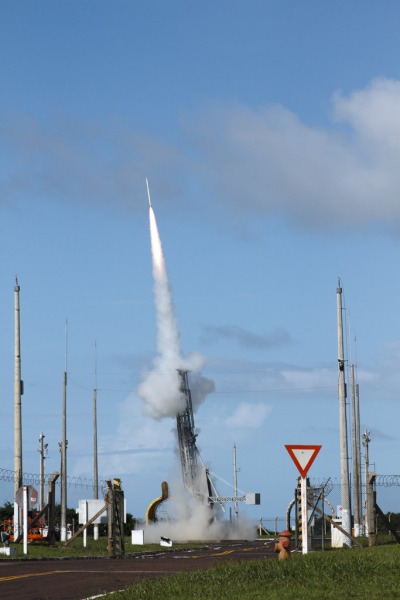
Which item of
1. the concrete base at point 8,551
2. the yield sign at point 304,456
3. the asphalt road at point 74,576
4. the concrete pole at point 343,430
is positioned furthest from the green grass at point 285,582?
the concrete pole at point 343,430

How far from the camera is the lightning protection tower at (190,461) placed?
63312 millimetres

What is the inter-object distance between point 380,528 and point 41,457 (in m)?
38.0

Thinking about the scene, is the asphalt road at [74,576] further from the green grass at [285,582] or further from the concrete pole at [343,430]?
the concrete pole at [343,430]

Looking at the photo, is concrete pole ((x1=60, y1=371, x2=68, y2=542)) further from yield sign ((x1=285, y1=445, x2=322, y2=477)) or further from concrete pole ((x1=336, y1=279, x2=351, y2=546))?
yield sign ((x1=285, y1=445, x2=322, y2=477))

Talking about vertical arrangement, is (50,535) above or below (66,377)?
below

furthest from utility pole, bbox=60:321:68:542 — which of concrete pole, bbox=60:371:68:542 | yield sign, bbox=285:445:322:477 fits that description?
yield sign, bbox=285:445:322:477

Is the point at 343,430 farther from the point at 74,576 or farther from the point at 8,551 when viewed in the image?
the point at 74,576

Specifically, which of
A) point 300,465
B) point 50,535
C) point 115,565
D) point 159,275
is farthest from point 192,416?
point 300,465

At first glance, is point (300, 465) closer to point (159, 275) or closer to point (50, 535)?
point (50, 535)

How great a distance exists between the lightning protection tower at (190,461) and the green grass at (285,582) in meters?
39.2

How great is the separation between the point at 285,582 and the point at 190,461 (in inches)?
1772

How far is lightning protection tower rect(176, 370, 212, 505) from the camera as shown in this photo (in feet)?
208

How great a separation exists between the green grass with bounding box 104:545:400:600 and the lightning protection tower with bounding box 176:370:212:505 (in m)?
39.2

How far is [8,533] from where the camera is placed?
60.9 metres
